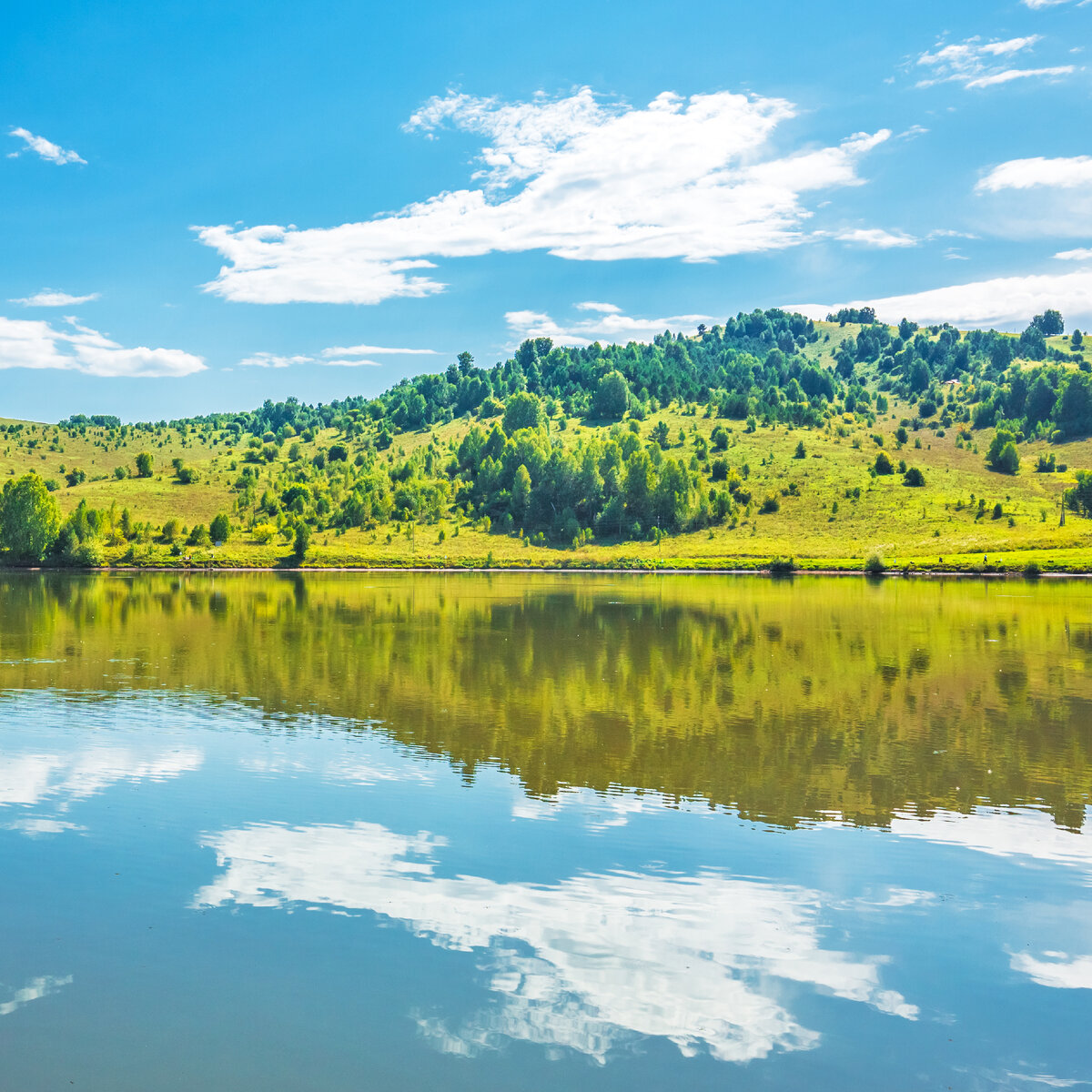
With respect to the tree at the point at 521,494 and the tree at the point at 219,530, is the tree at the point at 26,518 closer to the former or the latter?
the tree at the point at 219,530

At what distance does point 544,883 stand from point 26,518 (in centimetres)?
14351

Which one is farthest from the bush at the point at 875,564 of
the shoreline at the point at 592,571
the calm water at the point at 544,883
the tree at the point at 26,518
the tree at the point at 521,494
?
the tree at the point at 26,518

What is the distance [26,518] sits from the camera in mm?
134625

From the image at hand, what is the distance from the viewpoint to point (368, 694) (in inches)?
1264

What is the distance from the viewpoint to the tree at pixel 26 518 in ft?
442

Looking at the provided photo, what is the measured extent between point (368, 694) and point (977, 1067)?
24942 mm

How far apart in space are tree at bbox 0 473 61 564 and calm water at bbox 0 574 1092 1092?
116052 mm

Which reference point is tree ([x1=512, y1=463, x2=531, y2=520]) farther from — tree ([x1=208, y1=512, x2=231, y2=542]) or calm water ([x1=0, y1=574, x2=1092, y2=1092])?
calm water ([x1=0, y1=574, x2=1092, y2=1092])

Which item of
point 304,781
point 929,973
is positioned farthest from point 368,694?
point 929,973

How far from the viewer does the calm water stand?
10008 mm

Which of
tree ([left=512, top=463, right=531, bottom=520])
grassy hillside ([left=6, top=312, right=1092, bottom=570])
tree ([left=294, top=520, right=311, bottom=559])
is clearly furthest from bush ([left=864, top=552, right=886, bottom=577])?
tree ([left=294, top=520, right=311, bottom=559])

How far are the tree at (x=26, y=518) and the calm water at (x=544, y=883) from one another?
4569 inches

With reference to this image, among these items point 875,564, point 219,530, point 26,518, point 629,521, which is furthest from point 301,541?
point 875,564

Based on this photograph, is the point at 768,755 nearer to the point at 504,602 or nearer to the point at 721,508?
the point at 504,602
